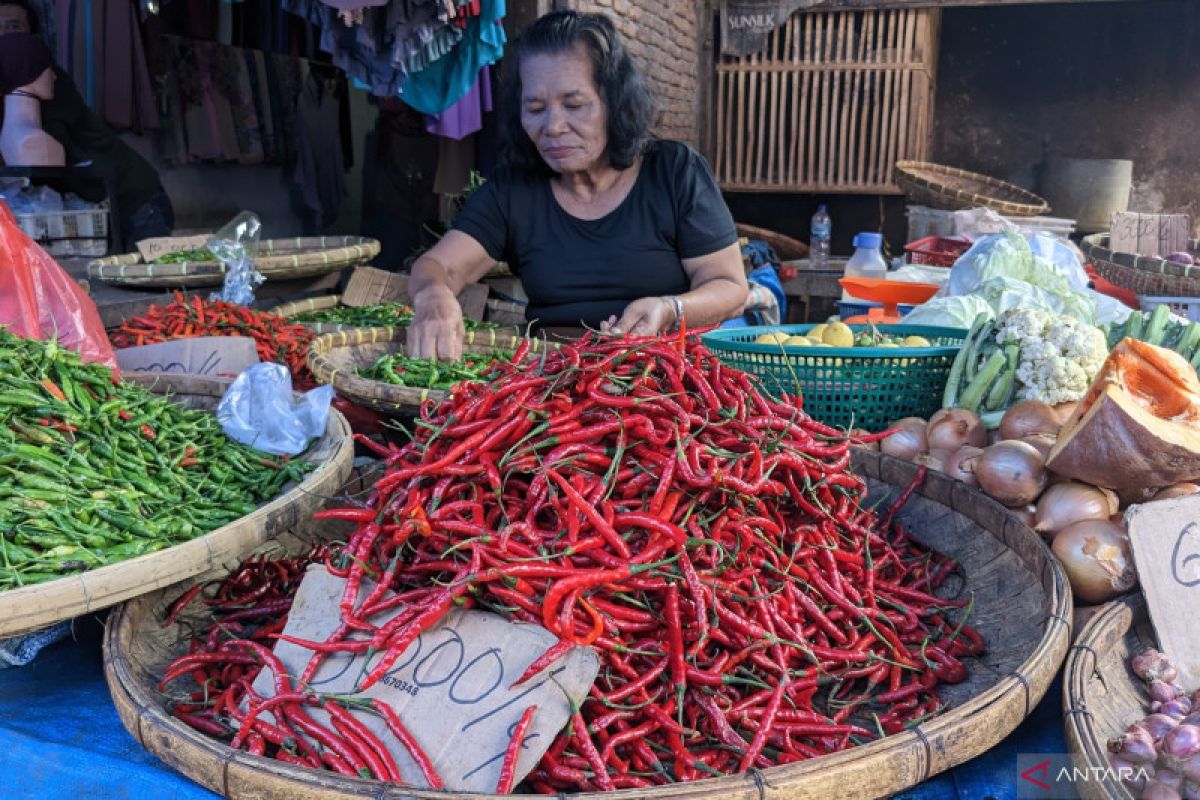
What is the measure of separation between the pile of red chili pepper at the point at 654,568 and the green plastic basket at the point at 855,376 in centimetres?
61

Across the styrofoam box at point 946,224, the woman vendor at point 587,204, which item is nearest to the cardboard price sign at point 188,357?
the woman vendor at point 587,204

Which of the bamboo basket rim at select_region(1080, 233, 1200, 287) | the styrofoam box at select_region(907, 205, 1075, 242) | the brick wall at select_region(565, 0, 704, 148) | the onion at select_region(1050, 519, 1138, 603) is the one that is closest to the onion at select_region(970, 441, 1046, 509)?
the onion at select_region(1050, 519, 1138, 603)

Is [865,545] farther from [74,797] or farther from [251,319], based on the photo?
[251,319]

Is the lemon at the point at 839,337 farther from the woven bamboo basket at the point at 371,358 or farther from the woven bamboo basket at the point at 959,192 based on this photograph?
the woven bamboo basket at the point at 959,192

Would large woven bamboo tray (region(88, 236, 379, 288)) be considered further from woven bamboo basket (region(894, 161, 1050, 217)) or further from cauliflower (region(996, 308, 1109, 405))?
woven bamboo basket (region(894, 161, 1050, 217))

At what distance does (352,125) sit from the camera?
30.6ft

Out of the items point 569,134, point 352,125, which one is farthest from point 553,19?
point 352,125

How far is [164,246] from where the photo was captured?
4914 millimetres

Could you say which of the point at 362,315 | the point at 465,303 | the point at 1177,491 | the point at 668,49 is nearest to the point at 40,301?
the point at 362,315

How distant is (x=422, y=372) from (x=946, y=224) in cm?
505

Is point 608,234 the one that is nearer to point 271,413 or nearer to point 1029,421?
point 271,413

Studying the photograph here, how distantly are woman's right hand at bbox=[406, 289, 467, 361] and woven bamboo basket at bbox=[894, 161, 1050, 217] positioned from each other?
4839mm

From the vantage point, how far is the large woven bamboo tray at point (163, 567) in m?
1.41

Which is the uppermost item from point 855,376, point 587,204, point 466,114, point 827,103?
point 827,103
